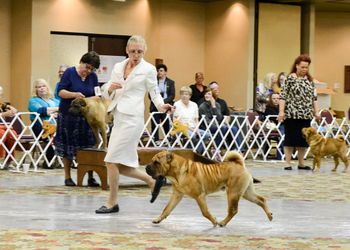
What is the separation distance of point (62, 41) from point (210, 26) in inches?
128

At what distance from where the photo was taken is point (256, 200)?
20.3 feet

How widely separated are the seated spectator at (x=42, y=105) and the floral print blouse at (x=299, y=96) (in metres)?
2.89

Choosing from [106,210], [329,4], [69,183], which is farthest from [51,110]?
[329,4]

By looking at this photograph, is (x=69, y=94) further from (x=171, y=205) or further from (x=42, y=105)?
(x=42, y=105)

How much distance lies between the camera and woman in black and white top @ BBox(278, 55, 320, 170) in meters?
10.9

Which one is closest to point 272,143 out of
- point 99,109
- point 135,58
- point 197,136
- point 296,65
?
point 197,136

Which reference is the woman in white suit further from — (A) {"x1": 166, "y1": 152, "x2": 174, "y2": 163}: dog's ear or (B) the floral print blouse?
(B) the floral print blouse

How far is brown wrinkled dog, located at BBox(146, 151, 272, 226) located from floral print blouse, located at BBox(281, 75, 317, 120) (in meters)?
5.06

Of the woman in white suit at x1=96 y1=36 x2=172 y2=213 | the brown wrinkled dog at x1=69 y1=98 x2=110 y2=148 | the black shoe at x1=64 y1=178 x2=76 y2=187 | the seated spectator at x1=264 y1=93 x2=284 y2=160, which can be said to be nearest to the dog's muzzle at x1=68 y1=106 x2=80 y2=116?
the brown wrinkled dog at x1=69 y1=98 x2=110 y2=148

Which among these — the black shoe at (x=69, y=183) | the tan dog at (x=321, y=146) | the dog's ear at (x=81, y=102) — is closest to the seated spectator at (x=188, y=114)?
the tan dog at (x=321, y=146)

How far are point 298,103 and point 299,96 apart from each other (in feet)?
0.29

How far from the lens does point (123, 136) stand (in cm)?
638

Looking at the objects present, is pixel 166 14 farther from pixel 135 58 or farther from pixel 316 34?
pixel 135 58

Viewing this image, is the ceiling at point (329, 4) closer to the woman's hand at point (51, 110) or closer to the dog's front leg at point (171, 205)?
the woman's hand at point (51, 110)
